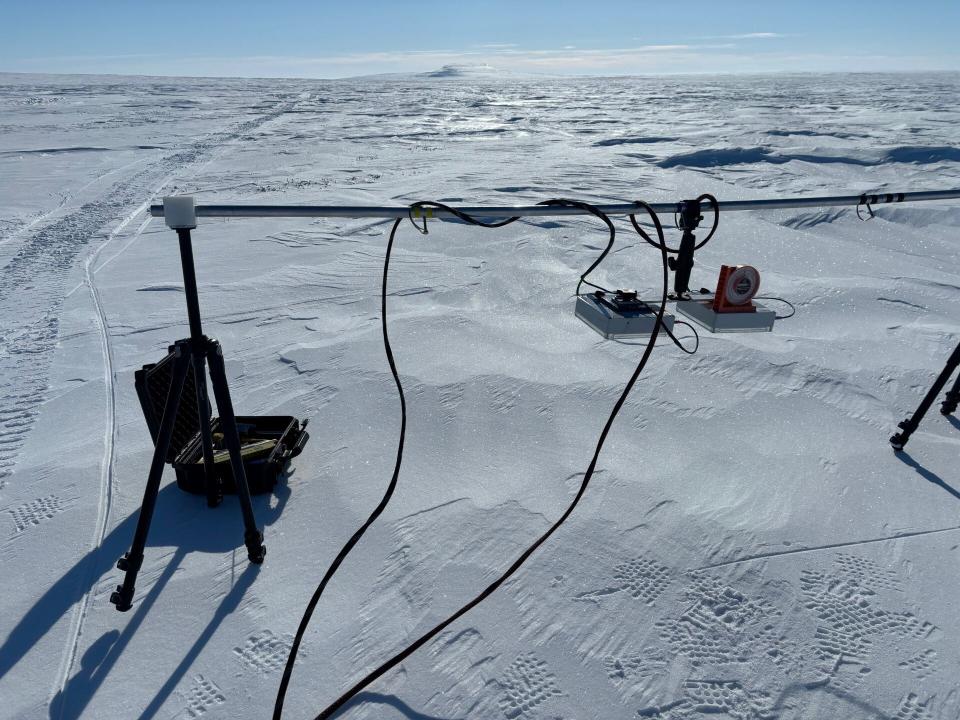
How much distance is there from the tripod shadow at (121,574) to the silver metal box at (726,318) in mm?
2295

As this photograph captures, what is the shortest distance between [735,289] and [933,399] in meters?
1.81

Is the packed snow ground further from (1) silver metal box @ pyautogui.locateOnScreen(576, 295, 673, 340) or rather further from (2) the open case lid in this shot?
(1) silver metal box @ pyautogui.locateOnScreen(576, 295, 673, 340)

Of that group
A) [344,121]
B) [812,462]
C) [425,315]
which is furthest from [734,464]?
[344,121]

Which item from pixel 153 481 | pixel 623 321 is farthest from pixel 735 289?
pixel 153 481

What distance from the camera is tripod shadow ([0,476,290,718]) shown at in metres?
2.26

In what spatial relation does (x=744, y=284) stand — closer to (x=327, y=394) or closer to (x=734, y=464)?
(x=734, y=464)

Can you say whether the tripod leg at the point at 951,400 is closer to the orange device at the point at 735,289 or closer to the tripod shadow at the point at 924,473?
the tripod shadow at the point at 924,473

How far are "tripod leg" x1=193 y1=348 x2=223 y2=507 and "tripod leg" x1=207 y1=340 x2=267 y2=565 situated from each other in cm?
4

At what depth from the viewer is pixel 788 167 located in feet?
42.8

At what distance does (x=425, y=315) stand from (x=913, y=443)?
386cm

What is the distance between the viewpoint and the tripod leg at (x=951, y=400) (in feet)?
13.0

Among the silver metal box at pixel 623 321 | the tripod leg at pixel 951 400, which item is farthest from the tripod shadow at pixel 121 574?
the tripod leg at pixel 951 400

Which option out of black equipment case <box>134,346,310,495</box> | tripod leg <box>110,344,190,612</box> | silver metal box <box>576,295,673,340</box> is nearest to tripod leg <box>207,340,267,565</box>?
tripod leg <box>110,344,190,612</box>

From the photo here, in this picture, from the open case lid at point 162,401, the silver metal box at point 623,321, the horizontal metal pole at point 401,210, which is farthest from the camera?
the open case lid at point 162,401
